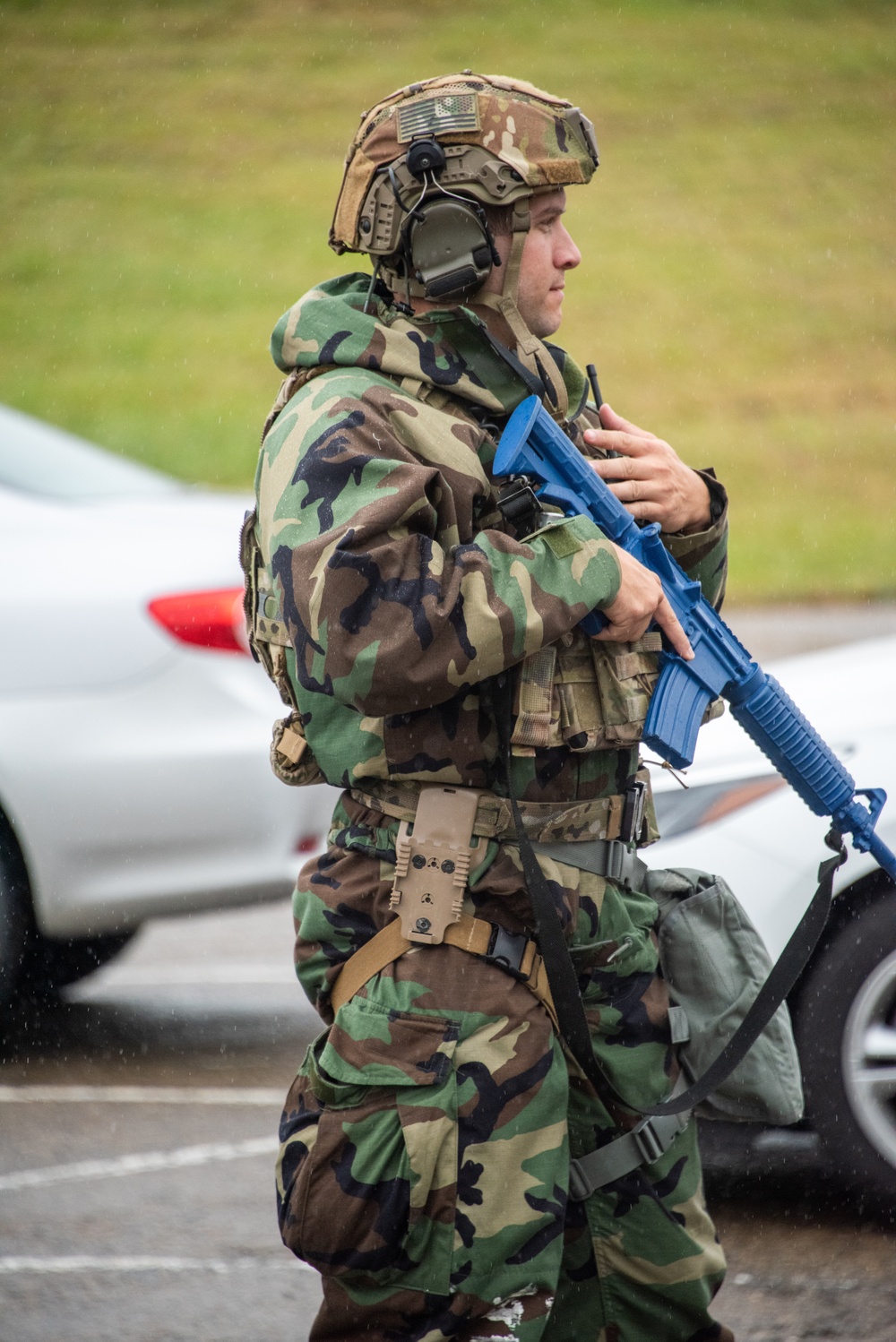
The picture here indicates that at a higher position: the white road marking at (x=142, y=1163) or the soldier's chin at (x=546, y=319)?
the soldier's chin at (x=546, y=319)

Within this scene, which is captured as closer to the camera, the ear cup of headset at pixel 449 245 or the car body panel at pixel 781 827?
the ear cup of headset at pixel 449 245

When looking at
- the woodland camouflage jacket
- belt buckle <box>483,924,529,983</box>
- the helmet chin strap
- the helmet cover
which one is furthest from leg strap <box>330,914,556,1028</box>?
the helmet cover

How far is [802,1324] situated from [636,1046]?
109 cm

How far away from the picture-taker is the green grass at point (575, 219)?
2170 cm

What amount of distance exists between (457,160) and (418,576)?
0.68 meters

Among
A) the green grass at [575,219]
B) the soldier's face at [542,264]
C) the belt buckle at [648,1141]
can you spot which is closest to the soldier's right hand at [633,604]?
the soldier's face at [542,264]

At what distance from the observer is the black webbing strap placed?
2664 millimetres

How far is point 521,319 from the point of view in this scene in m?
2.65

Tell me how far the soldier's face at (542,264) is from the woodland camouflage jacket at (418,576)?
0.29 feet

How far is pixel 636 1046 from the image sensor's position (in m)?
2.69

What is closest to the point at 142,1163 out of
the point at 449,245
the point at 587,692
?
the point at 587,692

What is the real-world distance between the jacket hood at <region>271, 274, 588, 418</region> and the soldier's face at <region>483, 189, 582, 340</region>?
0.28 feet

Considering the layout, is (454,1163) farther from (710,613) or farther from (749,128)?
(749,128)

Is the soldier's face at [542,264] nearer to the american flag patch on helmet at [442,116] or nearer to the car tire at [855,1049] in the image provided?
the american flag patch on helmet at [442,116]
